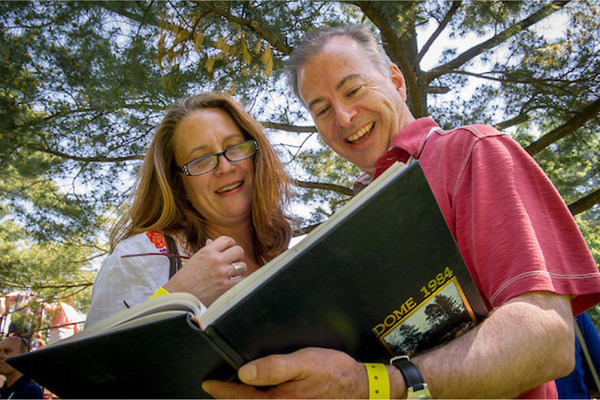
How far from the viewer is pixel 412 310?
2.89 ft

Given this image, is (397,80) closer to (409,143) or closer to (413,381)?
(409,143)

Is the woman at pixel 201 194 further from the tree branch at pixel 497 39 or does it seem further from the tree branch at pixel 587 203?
the tree branch at pixel 587 203

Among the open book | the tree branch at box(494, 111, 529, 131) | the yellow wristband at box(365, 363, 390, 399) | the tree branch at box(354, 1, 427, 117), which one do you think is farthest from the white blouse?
the tree branch at box(494, 111, 529, 131)

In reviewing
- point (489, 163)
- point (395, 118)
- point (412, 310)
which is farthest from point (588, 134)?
point (412, 310)

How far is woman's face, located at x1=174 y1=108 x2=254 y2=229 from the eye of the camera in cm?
181

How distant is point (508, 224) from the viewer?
3.29ft

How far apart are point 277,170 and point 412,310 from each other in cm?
131

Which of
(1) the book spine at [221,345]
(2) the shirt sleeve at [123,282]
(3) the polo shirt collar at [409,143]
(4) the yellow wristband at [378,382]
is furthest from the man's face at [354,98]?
(1) the book spine at [221,345]

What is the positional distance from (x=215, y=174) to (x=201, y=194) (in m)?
0.11

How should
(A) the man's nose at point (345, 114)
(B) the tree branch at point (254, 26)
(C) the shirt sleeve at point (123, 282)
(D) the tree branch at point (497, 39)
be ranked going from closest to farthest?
1. (C) the shirt sleeve at point (123, 282)
2. (A) the man's nose at point (345, 114)
3. (B) the tree branch at point (254, 26)
4. (D) the tree branch at point (497, 39)

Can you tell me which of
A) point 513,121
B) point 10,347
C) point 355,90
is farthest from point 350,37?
point 10,347

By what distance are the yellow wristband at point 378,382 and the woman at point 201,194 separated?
2.73ft

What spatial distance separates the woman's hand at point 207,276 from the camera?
126 cm

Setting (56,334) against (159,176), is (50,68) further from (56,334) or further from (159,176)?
(56,334)
